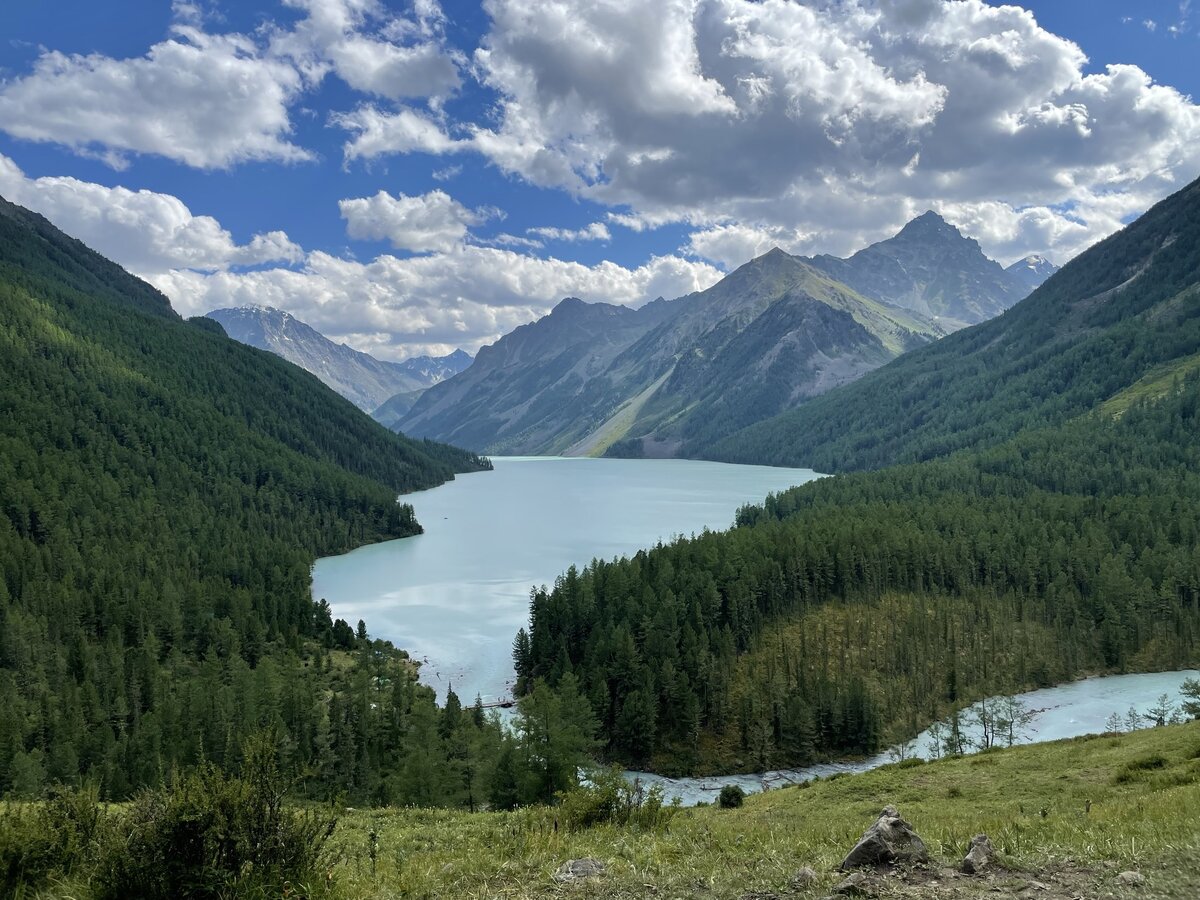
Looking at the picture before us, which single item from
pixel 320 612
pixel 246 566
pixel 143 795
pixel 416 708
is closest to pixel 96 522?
pixel 246 566

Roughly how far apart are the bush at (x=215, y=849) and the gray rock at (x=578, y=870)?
5.91 metres

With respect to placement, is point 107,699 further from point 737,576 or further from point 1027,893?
point 1027,893

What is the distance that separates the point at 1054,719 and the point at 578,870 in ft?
289

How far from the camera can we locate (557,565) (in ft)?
542

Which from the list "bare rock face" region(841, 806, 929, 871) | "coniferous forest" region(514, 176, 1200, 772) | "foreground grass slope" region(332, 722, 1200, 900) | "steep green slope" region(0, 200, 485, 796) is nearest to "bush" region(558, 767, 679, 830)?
"foreground grass slope" region(332, 722, 1200, 900)

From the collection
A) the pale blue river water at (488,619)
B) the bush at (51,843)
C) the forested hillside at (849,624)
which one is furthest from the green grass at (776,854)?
the forested hillside at (849,624)

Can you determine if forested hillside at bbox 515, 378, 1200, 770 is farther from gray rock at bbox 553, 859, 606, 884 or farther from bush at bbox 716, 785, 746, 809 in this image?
gray rock at bbox 553, 859, 606, 884

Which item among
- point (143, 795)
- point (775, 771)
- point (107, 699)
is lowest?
point (775, 771)

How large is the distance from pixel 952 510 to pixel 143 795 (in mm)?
158153

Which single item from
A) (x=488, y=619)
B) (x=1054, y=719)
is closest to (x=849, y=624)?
(x=1054, y=719)

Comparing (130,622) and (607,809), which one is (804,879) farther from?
(130,622)

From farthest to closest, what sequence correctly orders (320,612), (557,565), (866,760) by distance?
(557,565) → (320,612) → (866,760)

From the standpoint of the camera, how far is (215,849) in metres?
16.4

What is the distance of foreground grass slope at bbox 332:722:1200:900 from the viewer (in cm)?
1656
